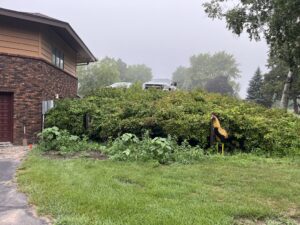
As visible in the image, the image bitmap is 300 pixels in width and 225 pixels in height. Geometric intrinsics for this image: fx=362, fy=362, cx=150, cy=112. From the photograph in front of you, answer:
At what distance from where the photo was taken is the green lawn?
4.80m

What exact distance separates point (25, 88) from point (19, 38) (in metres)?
1.88

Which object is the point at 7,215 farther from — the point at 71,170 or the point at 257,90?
the point at 257,90

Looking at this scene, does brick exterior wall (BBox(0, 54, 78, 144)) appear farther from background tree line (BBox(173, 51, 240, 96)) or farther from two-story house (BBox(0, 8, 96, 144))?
background tree line (BBox(173, 51, 240, 96))

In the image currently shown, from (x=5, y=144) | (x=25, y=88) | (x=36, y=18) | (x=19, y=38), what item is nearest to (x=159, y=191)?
(x=5, y=144)

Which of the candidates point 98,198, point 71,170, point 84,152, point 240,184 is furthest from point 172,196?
point 84,152

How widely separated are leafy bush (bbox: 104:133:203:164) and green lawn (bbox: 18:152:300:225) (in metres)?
0.50

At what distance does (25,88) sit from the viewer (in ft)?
45.5

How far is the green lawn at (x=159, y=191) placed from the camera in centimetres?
480

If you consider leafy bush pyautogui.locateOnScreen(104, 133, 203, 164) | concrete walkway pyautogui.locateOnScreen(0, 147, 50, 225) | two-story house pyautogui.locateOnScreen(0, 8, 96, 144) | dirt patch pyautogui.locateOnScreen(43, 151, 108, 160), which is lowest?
concrete walkway pyautogui.locateOnScreen(0, 147, 50, 225)

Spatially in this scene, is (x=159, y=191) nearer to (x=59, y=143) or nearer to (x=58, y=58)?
(x=59, y=143)

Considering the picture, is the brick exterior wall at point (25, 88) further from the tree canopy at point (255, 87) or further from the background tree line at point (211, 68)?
the background tree line at point (211, 68)

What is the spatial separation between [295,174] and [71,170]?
4854 millimetres

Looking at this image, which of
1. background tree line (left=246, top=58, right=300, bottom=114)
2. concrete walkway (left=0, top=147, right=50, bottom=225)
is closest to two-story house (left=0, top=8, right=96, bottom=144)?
concrete walkway (left=0, top=147, right=50, bottom=225)

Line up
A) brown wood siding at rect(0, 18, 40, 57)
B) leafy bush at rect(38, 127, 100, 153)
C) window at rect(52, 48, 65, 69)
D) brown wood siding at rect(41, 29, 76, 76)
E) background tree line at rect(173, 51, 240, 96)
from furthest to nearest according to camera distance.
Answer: background tree line at rect(173, 51, 240, 96) < window at rect(52, 48, 65, 69) < brown wood siding at rect(41, 29, 76, 76) < brown wood siding at rect(0, 18, 40, 57) < leafy bush at rect(38, 127, 100, 153)
